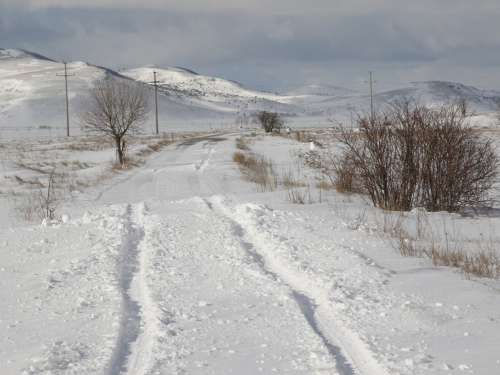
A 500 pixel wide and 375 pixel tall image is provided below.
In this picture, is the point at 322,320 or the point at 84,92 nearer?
the point at 322,320

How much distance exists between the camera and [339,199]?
A: 42.3 ft

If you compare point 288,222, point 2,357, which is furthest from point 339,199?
point 2,357

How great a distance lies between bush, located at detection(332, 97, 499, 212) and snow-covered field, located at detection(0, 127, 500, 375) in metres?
1.87

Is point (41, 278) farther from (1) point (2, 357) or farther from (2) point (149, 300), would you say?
(1) point (2, 357)

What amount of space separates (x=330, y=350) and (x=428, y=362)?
0.74 m

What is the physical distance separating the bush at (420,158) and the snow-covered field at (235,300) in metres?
1.87

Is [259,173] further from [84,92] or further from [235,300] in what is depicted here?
[84,92]

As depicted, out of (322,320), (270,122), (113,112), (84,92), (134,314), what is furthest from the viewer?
(84,92)

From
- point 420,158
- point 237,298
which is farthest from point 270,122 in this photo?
point 237,298

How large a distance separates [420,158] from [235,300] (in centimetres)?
752

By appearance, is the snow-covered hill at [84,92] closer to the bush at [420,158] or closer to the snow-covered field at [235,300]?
the bush at [420,158]

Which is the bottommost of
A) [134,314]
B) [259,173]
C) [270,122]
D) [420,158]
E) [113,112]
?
[134,314]

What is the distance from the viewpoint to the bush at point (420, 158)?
38.3 ft

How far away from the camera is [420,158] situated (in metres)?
11.8
